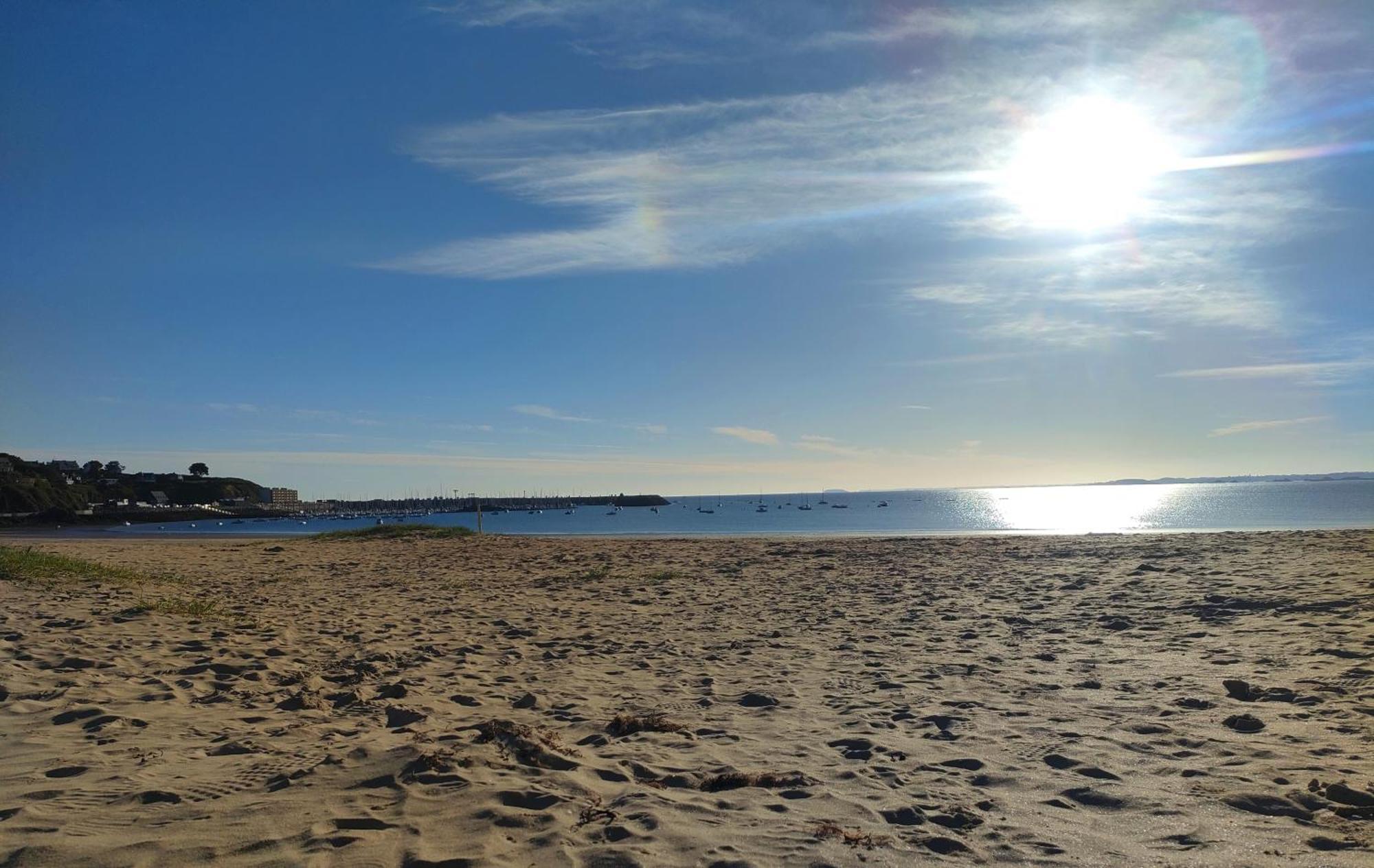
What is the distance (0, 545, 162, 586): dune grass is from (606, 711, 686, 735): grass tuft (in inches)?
415

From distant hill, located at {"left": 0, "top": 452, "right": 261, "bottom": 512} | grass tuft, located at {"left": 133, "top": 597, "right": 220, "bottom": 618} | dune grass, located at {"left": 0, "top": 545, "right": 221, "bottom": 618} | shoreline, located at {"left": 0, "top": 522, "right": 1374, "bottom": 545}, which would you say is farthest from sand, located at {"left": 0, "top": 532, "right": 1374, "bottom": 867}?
distant hill, located at {"left": 0, "top": 452, "right": 261, "bottom": 512}

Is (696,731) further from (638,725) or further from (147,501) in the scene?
(147,501)

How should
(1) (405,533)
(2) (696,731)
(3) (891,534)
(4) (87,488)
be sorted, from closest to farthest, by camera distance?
(2) (696,731) < (1) (405,533) < (3) (891,534) < (4) (87,488)

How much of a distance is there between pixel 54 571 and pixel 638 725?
12.3 meters

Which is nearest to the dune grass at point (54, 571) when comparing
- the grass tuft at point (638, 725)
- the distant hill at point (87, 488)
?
the grass tuft at point (638, 725)

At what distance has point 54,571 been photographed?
12.8 meters

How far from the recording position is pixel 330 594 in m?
13.8

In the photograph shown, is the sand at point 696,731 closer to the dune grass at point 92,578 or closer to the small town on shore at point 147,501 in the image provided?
the dune grass at point 92,578

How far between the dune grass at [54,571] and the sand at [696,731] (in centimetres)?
85

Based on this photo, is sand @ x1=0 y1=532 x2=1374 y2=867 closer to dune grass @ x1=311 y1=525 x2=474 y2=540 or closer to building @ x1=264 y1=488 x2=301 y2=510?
dune grass @ x1=311 y1=525 x2=474 y2=540

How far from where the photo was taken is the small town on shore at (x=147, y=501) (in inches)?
3595

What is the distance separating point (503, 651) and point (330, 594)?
669cm

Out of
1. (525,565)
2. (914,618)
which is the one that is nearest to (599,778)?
(914,618)

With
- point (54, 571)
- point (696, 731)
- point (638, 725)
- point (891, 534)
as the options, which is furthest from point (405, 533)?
point (696, 731)
